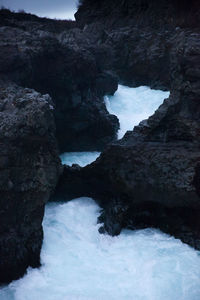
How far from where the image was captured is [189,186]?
9.79m

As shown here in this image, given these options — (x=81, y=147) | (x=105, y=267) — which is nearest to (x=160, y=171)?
(x=105, y=267)

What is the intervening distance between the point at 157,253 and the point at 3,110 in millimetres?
5302

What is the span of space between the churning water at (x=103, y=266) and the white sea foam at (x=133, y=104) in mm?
7582

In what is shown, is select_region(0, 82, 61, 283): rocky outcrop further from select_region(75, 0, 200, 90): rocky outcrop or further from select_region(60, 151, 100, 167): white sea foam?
select_region(75, 0, 200, 90): rocky outcrop

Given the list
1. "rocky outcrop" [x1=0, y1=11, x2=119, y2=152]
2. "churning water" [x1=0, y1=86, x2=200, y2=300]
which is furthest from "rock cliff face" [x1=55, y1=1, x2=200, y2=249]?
"rocky outcrop" [x1=0, y1=11, x2=119, y2=152]

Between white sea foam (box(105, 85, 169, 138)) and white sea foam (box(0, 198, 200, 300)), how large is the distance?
301 inches

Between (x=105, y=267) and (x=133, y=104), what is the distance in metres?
11.9

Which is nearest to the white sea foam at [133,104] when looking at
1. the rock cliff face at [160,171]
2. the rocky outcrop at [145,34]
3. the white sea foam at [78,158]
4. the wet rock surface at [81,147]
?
the wet rock surface at [81,147]

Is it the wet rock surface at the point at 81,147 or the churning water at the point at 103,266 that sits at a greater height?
the wet rock surface at the point at 81,147

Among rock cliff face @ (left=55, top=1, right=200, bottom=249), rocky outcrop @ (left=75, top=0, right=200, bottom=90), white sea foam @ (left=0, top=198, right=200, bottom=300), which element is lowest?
white sea foam @ (left=0, top=198, right=200, bottom=300)

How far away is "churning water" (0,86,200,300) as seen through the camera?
7992mm

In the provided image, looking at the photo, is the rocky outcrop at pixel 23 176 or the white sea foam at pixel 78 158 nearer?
the rocky outcrop at pixel 23 176

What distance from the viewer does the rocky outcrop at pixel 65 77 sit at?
40.5 feet

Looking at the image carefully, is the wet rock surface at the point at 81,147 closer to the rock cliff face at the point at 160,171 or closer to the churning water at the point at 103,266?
the rock cliff face at the point at 160,171
